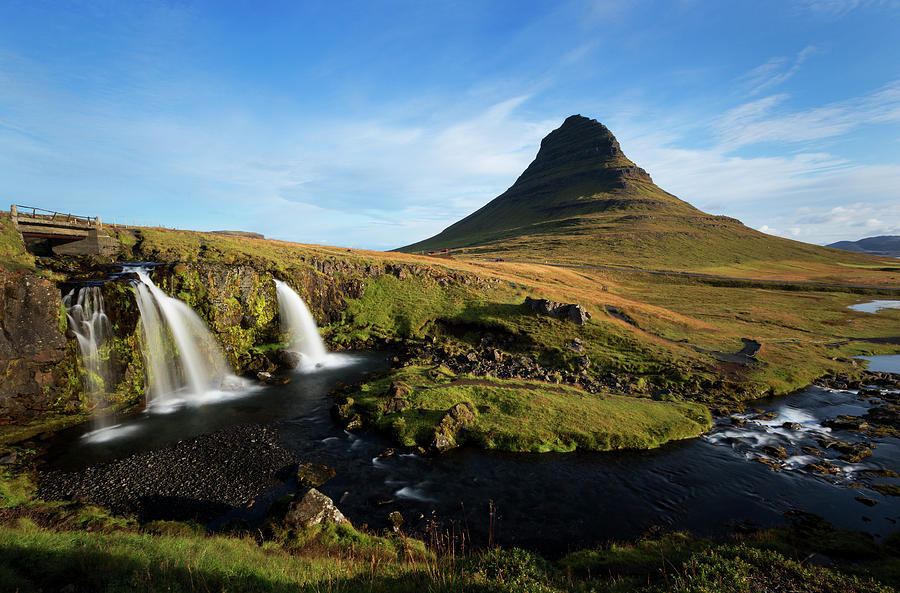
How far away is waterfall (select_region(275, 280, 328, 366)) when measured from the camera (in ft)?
135

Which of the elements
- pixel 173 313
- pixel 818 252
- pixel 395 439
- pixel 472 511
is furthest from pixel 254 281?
pixel 818 252

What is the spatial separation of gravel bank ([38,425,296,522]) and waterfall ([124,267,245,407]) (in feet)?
31.4

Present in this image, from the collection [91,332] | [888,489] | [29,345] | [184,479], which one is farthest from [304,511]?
[888,489]

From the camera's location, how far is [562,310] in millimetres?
44906

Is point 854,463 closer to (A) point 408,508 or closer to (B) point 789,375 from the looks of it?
(B) point 789,375

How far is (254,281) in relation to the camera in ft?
132

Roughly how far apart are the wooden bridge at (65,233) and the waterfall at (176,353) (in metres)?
9.52

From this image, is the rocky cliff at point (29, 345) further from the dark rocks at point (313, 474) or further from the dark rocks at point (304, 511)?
the dark rocks at point (304, 511)

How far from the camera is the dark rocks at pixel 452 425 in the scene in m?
22.8

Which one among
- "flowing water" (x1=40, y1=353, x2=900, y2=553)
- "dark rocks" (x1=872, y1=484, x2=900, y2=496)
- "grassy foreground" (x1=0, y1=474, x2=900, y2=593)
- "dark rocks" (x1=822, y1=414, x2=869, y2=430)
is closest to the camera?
"grassy foreground" (x1=0, y1=474, x2=900, y2=593)

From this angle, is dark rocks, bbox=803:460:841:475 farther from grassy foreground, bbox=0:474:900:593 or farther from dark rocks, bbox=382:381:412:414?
dark rocks, bbox=382:381:412:414

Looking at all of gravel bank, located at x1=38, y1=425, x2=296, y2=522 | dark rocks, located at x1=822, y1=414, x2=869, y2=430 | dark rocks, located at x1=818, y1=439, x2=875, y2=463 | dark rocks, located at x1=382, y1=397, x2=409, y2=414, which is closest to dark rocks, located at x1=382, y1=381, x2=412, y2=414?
dark rocks, located at x1=382, y1=397, x2=409, y2=414

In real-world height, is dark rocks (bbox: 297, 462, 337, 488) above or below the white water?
below

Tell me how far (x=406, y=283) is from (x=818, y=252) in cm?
22390
